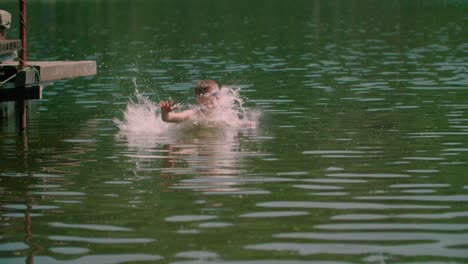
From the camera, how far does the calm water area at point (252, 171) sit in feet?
38.9

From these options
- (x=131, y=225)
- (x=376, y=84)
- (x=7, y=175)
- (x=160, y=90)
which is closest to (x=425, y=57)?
(x=376, y=84)

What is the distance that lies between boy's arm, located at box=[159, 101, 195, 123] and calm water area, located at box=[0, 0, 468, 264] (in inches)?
11.1

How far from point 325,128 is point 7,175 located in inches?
290

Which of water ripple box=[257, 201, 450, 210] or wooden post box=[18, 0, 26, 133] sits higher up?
wooden post box=[18, 0, 26, 133]

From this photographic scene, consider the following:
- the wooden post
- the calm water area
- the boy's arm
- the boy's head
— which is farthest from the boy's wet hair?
the wooden post

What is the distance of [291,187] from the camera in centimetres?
1530

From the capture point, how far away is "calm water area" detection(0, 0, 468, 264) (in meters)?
11.9

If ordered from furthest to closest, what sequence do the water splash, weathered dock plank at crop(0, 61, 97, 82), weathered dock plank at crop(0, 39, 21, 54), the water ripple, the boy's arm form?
1. weathered dock plank at crop(0, 61, 97, 82)
2. the water splash
3. weathered dock plank at crop(0, 39, 21, 54)
4. the boy's arm
5. the water ripple

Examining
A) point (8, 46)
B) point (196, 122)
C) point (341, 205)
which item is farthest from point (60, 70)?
point (341, 205)

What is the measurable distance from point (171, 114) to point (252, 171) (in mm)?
5542

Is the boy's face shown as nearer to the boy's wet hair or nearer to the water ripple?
the boy's wet hair

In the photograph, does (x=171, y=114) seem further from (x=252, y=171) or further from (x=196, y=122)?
(x=252, y=171)

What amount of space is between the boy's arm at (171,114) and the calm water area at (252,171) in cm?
28

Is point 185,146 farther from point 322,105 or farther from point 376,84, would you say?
point 376,84
